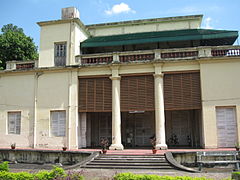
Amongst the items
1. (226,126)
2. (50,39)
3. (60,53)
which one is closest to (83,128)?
(60,53)

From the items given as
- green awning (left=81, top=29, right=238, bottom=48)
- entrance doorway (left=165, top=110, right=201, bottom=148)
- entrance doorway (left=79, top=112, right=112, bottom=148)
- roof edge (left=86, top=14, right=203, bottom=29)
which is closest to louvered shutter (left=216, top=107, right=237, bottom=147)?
entrance doorway (left=165, top=110, right=201, bottom=148)

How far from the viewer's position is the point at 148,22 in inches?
727

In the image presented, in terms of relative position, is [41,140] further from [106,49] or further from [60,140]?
[106,49]

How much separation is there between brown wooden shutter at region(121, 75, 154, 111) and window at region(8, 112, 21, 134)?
7172 millimetres

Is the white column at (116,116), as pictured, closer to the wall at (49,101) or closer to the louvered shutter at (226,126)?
the wall at (49,101)

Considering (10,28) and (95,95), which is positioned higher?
(10,28)

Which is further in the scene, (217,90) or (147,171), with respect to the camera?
(217,90)

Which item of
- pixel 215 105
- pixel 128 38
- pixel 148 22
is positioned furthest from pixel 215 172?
pixel 148 22

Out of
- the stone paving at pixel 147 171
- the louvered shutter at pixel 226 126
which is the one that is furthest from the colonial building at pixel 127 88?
the stone paving at pixel 147 171

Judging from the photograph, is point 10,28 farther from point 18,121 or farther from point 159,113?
point 159,113

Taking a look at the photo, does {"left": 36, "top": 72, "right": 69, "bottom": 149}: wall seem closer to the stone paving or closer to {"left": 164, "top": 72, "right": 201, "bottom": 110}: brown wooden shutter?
the stone paving

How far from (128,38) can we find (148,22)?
2.64m

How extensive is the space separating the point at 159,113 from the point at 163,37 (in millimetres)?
5090

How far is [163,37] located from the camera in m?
16.2
